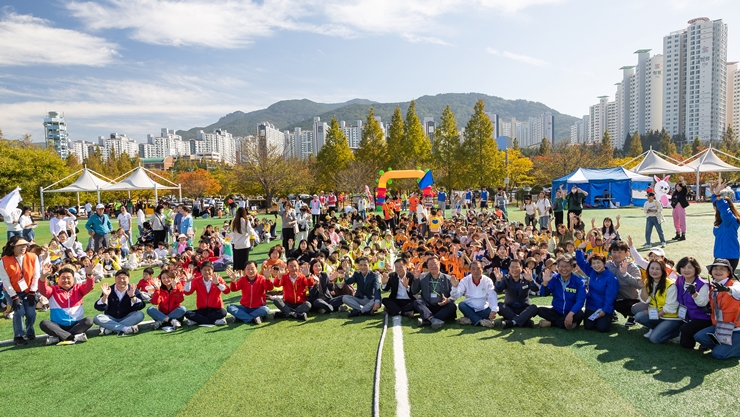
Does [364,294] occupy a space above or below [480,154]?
below

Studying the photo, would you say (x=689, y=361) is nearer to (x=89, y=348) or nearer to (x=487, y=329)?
(x=487, y=329)

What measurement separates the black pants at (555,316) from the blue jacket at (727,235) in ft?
14.1

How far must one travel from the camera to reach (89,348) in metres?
5.86

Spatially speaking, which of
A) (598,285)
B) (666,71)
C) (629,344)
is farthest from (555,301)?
(666,71)

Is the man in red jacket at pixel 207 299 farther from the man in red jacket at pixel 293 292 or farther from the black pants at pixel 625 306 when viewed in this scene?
the black pants at pixel 625 306

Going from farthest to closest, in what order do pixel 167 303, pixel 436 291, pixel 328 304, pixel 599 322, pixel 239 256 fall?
1. pixel 239 256
2. pixel 328 304
3. pixel 167 303
4. pixel 436 291
5. pixel 599 322

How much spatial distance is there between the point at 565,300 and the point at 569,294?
0.37 feet

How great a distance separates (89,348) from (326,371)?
349 centimetres

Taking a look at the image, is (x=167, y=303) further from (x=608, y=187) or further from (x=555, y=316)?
(x=608, y=187)

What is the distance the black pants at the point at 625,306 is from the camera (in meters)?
6.13

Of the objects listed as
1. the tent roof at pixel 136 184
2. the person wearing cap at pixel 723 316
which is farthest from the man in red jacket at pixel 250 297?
the tent roof at pixel 136 184

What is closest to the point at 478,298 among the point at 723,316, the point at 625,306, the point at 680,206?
the point at 625,306

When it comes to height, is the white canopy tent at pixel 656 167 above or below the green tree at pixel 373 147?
below

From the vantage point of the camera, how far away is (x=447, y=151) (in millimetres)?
38406
